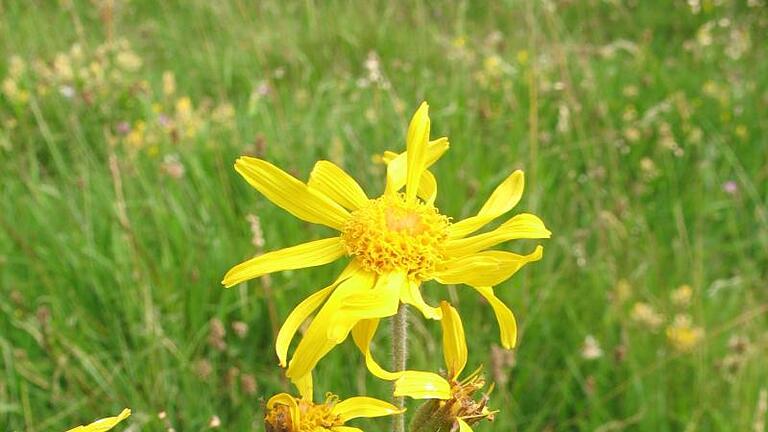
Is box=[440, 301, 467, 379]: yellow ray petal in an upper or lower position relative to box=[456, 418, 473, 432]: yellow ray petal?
upper

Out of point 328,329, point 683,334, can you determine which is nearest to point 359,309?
point 328,329

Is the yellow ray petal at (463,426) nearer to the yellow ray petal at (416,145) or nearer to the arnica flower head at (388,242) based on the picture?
the arnica flower head at (388,242)

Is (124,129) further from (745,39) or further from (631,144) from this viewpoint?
(745,39)

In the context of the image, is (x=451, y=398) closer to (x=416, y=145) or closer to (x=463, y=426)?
(x=463, y=426)

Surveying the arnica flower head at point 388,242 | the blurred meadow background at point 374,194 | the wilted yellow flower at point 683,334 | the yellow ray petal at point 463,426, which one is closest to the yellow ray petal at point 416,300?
the arnica flower head at point 388,242

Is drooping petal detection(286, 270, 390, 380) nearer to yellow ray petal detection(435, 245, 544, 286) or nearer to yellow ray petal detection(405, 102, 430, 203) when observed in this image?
yellow ray petal detection(435, 245, 544, 286)

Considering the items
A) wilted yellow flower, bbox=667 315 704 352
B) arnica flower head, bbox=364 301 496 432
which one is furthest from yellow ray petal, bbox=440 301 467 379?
wilted yellow flower, bbox=667 315 704 352

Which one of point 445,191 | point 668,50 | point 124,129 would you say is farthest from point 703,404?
point 668,50
